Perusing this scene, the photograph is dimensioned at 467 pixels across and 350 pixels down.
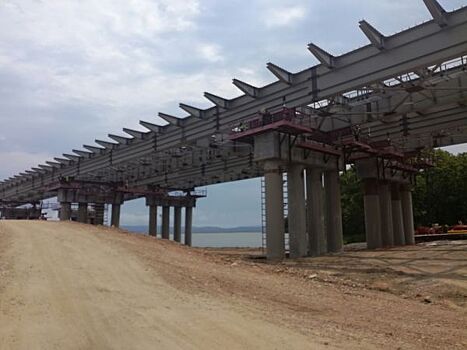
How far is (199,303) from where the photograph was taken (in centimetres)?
870

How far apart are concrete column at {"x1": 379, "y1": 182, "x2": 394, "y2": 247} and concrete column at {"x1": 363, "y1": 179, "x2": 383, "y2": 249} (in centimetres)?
88

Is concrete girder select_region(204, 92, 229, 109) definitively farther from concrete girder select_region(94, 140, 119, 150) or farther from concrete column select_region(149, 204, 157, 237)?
concrete column select_region(149, 204, 157, 237)

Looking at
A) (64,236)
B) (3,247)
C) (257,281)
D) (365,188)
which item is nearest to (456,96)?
(365,188)

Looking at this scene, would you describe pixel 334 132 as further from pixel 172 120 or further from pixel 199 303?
pixel 199 303

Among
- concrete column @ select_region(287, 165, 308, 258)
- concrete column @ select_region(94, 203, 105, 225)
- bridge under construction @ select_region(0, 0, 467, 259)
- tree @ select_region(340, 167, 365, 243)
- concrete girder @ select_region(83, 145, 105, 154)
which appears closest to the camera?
bridge under construction @ select_region(0, 0, 467, 259)

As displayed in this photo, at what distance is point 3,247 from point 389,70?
1532 centimetres

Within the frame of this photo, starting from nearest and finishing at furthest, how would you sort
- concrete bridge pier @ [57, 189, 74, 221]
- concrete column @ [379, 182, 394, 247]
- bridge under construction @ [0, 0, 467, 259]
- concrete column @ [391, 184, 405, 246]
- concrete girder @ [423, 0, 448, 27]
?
concrete girder @ [423, 0, 448, 27] < bridge under construction @ [0, 0, 467, 259] < concrete column @ [379, 182, 394, 247] < concrete column @ [391, 184, 405, 246] < concrete bridge pier @ [57, 189, 74, 221]

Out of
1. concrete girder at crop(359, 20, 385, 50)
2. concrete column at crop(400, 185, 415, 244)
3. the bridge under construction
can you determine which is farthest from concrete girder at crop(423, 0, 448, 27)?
concrete column at crop(400, 185, 415, 244)

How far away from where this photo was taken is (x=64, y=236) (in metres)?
16.0

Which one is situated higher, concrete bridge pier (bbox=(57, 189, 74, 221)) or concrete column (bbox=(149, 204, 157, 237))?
concrete bridge pier (bbox=(57, 189, 74, 221))

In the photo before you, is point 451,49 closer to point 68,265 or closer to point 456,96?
point 456,96

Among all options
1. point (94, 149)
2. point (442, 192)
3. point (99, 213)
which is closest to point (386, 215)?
point (442, 192)

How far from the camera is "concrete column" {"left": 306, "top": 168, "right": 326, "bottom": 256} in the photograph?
2638 centimetres

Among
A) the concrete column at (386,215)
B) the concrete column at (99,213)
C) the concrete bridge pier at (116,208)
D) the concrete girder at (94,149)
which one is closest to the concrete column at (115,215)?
the concrete bridge pier at (116,208)
